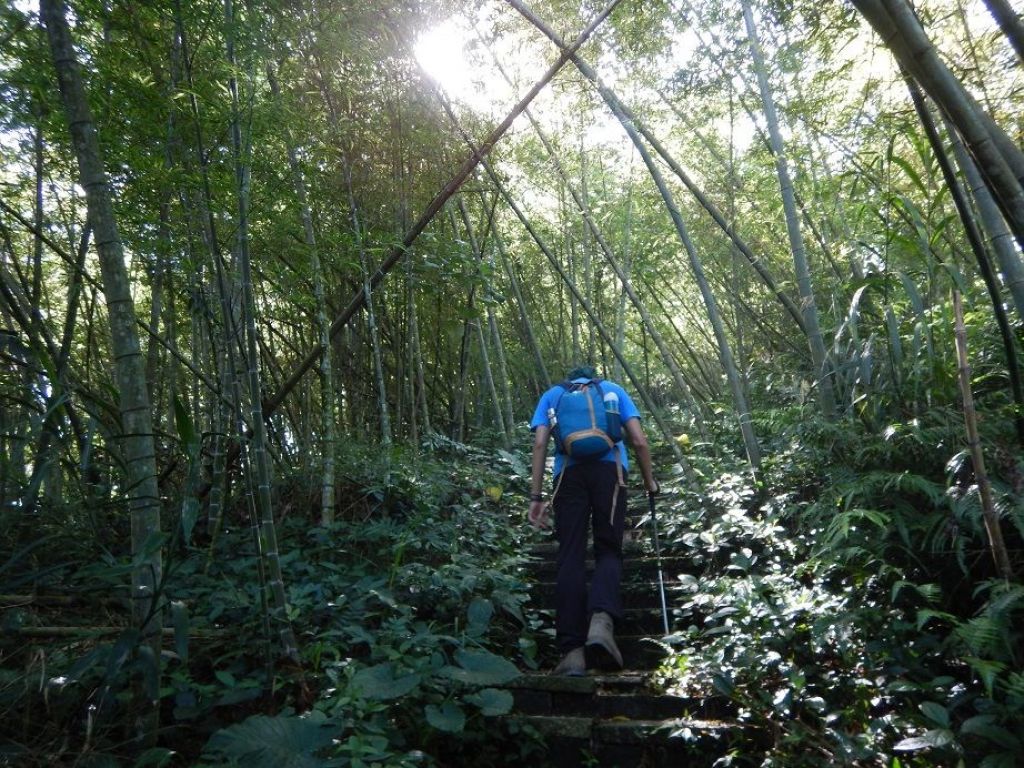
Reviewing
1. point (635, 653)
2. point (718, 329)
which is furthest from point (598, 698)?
point (718, 329)

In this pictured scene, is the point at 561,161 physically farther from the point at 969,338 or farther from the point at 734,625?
the point at 734,625

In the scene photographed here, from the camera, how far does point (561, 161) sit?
7.54 metres

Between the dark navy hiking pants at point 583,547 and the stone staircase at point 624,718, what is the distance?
0.23 m

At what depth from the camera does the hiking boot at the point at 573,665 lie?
9.95 ft

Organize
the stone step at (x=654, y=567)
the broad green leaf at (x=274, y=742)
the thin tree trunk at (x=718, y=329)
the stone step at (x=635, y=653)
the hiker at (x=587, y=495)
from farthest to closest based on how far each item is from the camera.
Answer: the thin tree trunk at (x=718, y=329) < the stone step at (x=654, y=567) < the stone step at (x=635, y=653) < the hiker at (x=587, y=495) < the broad green leaf at (x=274, y=742)

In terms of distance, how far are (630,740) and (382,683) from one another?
0.92 m

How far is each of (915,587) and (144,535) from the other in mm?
2468

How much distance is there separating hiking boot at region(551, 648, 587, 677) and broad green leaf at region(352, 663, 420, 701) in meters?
0.81

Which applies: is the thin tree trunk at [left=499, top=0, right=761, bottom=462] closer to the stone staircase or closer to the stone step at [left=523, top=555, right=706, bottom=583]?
the stone step at [left=523, top=555, right=706, bottom=583]

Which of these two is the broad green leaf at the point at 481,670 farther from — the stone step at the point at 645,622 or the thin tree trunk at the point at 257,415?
the stone step at the point at 645,622

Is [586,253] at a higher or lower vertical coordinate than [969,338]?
higher

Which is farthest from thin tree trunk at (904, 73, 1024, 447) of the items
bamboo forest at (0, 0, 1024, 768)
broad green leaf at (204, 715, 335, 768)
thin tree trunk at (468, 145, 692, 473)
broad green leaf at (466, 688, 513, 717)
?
broad green leaf at (204, 715, 335, 768)

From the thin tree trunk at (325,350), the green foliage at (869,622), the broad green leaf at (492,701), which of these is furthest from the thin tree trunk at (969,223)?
the thin tree trunk at (325,350)

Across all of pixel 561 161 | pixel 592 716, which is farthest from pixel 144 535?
pixel 561 161
